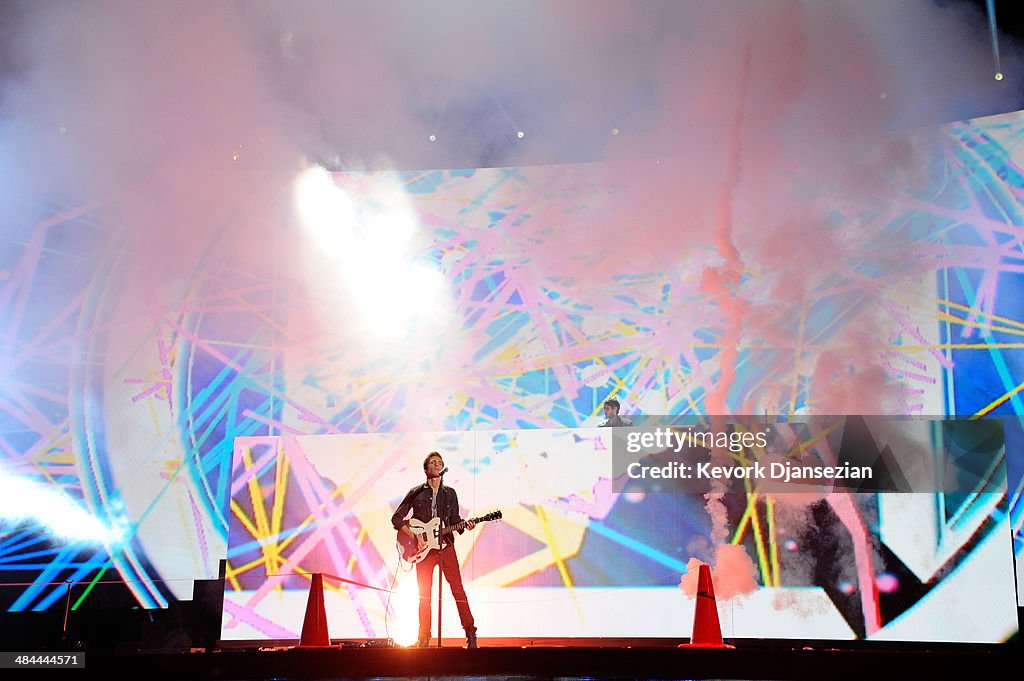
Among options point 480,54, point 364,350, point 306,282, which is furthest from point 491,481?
point 480,54

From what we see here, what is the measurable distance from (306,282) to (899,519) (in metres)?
3.88

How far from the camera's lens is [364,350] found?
6.14 m

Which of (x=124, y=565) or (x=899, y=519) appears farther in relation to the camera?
(x=124, y=565)

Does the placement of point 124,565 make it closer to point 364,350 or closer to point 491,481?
point 364,350

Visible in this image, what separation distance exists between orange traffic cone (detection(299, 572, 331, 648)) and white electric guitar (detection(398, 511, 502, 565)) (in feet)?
1.90

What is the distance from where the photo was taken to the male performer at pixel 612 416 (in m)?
5.77

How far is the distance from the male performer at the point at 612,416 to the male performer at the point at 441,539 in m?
1.02

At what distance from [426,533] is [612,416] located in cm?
132

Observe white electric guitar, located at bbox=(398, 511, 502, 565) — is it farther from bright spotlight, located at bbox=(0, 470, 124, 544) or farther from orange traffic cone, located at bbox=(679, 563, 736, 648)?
bright spotlight, located at bbox=(0, 470, 124, 544)

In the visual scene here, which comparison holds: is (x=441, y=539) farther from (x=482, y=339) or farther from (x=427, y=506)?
(x=482, y=339)

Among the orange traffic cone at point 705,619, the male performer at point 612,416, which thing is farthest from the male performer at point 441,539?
the orange traffic cone at point 705,619

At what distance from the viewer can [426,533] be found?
5359 mm

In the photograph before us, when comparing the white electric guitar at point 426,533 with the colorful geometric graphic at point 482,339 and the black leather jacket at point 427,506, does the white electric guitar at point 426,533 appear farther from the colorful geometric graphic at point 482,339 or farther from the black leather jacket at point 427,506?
the colorful geometric graphic at point 482,339

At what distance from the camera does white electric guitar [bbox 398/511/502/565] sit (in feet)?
17.5
